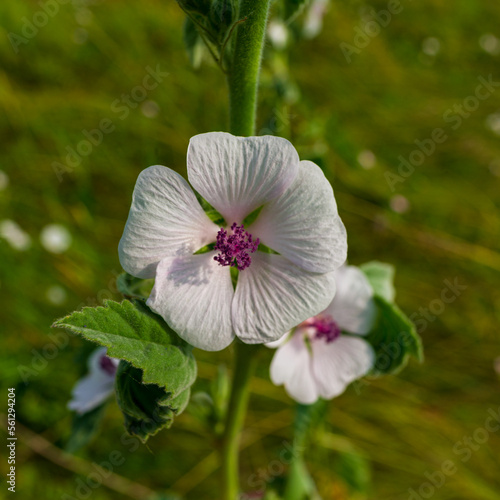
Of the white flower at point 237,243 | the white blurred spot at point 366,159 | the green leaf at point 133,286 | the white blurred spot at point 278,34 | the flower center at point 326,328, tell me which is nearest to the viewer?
the white flower at point 237,243

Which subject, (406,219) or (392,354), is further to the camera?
(406,219)

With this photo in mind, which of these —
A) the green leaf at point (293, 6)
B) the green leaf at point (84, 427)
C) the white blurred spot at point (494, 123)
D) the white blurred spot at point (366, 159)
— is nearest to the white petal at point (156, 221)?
the green leaf at point (293, 6)

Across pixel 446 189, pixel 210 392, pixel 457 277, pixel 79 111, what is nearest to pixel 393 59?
pixel 446 189

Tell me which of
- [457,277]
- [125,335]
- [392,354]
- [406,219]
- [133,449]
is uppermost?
[125,335]

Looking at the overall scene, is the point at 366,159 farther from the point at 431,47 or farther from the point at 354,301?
the point at 354,301

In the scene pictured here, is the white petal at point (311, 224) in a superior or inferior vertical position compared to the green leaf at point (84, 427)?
superior

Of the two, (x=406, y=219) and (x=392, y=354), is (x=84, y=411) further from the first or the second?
(x=406, y=219)

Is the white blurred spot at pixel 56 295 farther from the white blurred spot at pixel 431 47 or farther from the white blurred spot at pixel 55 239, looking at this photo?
the white blurred spot at pixel 431 47
